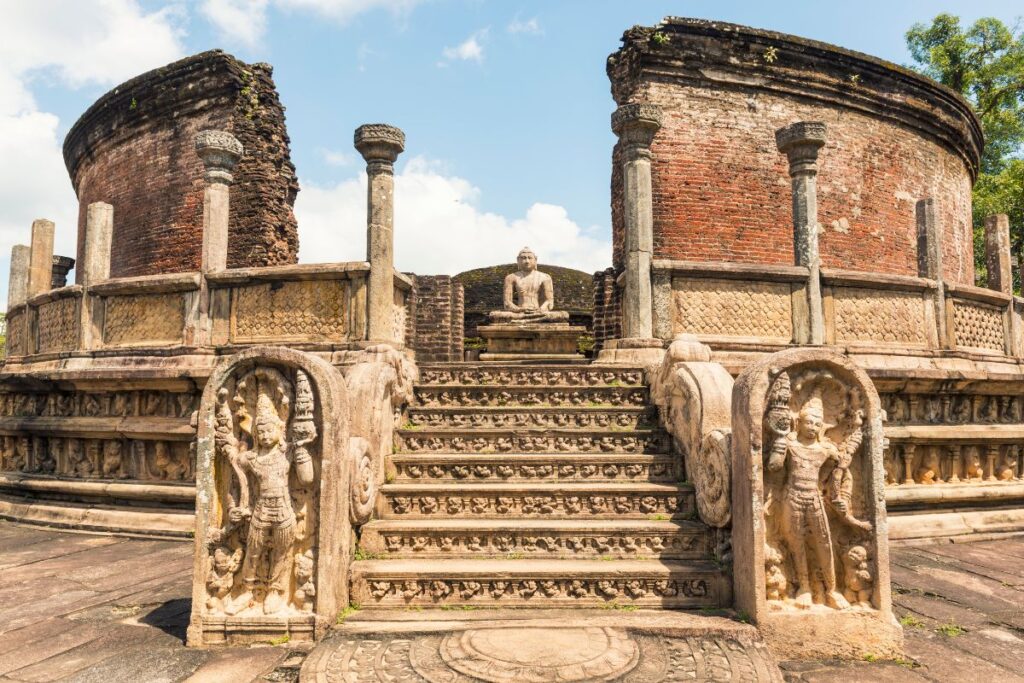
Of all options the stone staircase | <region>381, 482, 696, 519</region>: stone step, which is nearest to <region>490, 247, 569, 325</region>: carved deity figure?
the stone staircase

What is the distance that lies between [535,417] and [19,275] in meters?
9.92

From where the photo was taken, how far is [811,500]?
3.34m

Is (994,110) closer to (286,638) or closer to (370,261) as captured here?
(370,261)

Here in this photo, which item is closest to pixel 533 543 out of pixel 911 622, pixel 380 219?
pixel 911 622

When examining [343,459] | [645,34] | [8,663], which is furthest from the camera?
[645,34]

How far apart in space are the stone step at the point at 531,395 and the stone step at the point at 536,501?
4.32 ft

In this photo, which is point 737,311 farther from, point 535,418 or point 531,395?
point 535,418

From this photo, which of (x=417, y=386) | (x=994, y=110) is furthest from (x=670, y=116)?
(x=994, y=110)

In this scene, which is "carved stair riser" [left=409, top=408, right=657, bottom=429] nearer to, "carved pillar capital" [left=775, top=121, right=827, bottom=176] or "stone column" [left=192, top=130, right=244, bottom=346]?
"stone column" [left=192, top=130, right=244, bottom=346]

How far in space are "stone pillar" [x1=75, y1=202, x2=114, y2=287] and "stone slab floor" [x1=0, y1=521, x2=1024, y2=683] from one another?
3191 millimetres

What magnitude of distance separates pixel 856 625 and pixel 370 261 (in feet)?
16.7

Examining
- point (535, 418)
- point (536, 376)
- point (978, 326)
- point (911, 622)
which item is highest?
point (978, 326)

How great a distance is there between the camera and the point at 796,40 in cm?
1279

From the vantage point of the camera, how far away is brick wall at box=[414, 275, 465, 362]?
42.0 ft
